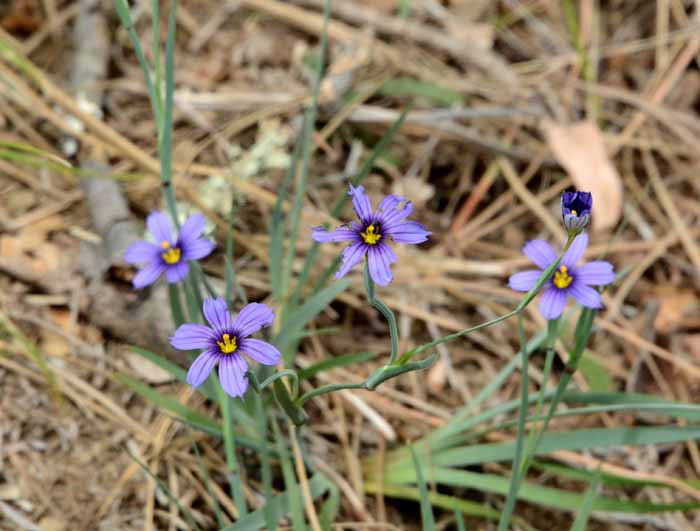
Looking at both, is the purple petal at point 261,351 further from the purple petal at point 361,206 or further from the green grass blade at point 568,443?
the green grass blade at point 568,443

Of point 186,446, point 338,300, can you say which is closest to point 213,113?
point 338,300

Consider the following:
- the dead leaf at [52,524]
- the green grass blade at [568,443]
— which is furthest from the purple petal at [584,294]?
the dead leaf at [52,524]

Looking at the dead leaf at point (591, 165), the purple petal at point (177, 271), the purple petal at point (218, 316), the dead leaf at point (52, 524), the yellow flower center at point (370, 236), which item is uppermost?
the dead leaf at point (591, 165)

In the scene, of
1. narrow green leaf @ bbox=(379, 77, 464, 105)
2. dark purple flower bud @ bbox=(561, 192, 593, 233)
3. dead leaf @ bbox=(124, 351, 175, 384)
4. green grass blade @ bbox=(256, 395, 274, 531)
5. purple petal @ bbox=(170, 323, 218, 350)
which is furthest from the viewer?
narrow green leaf @ bbox=(379, 77, 464, 105)

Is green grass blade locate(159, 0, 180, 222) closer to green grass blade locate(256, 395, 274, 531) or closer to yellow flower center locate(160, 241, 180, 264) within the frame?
yellow flower center locate(160, 241, 180, 264)

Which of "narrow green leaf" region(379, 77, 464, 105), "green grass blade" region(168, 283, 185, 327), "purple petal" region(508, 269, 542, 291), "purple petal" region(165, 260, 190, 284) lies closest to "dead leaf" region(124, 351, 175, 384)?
"green grass blade" region(168, 283, 185, 327)
